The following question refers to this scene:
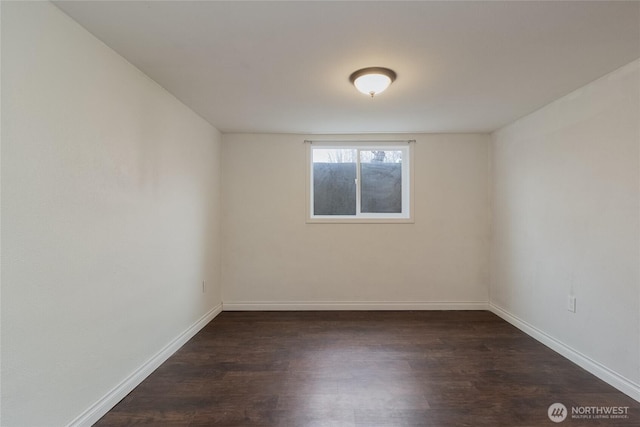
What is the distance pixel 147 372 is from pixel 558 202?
11.9 ft

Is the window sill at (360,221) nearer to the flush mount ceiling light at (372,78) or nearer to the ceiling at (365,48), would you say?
the ceiling at (365,48)

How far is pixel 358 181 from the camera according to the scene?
4051 mm

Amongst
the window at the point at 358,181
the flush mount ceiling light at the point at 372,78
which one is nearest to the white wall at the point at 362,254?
the window at the point at 358,181

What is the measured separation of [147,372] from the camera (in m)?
2.27

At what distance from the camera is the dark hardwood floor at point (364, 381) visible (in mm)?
1825

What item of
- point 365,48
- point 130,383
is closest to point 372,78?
point 365,48

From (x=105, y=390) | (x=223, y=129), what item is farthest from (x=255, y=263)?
(x=105, y=390)

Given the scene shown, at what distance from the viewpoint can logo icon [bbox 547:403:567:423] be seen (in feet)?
5.93

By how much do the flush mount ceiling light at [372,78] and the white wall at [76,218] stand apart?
5.12 ft

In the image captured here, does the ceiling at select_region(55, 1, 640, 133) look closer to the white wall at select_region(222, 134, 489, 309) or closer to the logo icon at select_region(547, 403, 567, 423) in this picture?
the white wall at select_region(222, 134, 489, 309)

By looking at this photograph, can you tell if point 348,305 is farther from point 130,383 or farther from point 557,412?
point 130,383

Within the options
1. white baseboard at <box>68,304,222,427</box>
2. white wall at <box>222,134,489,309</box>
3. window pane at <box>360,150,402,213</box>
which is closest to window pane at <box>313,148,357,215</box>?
window pane at <box>360,150,402,213</box>

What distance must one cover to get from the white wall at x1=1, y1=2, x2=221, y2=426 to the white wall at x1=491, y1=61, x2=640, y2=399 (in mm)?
3354

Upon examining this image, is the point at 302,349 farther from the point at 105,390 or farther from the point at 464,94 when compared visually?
the point at 464,94
